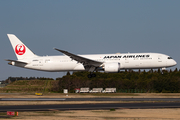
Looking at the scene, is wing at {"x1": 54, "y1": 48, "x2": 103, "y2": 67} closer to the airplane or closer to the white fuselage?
the airplane

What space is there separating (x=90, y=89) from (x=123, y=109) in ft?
126

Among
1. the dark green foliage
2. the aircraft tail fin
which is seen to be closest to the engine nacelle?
the aircraft tail fin

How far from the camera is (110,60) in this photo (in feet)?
142

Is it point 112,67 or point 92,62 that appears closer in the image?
→ point 112,67

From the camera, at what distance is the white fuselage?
42.2 metres

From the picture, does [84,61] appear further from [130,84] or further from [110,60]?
[130,84]

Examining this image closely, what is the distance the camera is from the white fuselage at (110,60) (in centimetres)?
4219

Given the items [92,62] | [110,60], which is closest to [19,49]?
[92,62]

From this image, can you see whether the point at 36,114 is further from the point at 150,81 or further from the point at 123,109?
the point at 150,81

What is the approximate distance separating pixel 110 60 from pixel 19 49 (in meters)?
17.5

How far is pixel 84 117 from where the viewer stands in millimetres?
26047

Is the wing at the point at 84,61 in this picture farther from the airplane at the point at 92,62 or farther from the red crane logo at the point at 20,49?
the red crane logo at the point at 20,49

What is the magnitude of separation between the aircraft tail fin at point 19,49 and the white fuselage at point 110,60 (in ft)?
5.07

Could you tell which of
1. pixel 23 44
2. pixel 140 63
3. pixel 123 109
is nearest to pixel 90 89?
pixel 23 44
